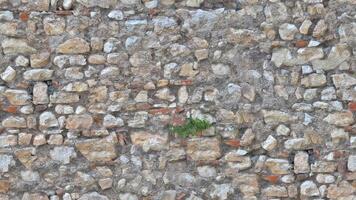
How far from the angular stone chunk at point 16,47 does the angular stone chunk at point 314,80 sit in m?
2.06

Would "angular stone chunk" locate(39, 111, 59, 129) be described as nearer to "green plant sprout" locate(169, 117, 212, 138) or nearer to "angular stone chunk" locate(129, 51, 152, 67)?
"angular stone chunk" locate(129, 51, 152, 67)

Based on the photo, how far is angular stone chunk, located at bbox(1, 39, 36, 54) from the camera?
4688 millimetres

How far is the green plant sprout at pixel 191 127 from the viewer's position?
15.4 ft

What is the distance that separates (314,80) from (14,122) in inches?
89.6

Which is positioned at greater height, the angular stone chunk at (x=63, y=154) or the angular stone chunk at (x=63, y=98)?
the angular stone chunk at (x=63, y=98)

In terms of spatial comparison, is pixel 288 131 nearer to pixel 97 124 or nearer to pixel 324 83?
pixel 324 83

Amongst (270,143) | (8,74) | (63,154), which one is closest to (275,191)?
(270,143)

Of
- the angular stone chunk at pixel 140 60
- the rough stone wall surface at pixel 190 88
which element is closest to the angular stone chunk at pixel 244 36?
the rough stone wall surface at pixel 190 88

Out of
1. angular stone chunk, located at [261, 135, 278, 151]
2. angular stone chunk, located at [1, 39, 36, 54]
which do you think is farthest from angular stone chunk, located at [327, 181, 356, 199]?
angular stone chunk, located at [1, 39, 36, 54]

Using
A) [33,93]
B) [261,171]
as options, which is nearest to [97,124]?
[33,93]

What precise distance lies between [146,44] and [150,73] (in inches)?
8.7

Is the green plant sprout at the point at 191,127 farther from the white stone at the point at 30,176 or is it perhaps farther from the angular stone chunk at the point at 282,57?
the white stone at the point at 30,176

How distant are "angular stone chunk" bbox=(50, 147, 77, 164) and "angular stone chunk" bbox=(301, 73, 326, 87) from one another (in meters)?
1.83

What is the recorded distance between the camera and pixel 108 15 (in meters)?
4.69
